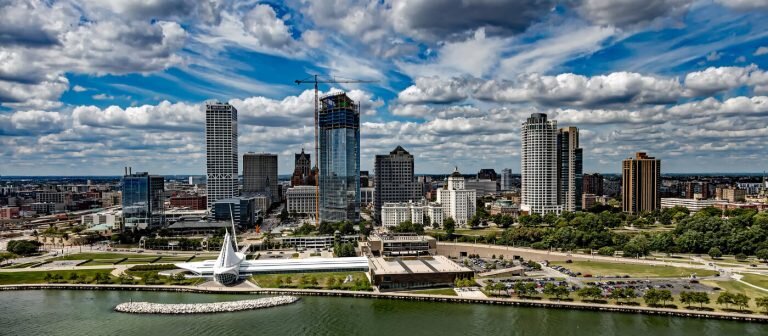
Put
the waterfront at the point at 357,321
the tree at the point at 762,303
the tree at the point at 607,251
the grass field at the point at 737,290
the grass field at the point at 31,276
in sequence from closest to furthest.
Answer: the waterfront at the point at 357,321 < the tree at the point at 762,303 < the grass field at the point at 737,290 < the grass field at the point at 31,276 < the tree at the point at 607,251

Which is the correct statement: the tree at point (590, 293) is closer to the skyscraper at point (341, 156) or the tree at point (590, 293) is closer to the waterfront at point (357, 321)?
the waterfront at point (357, 321)

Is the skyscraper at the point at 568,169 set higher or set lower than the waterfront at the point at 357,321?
higher

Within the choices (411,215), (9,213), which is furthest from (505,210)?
→ (9,213)

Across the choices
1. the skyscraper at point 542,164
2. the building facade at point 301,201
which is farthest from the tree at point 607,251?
the building facade at point 301,201

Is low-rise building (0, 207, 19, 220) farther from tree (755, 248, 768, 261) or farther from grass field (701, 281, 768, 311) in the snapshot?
tree (755, 248, 768, 261)

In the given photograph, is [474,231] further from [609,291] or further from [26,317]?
[26,317]

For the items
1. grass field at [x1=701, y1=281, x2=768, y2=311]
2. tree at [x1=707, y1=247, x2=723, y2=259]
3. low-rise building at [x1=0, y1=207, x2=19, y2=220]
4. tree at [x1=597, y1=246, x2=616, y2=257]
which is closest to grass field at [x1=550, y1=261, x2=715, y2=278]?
grass field at [x1=701, y1=281, x2=768, y2=311]
